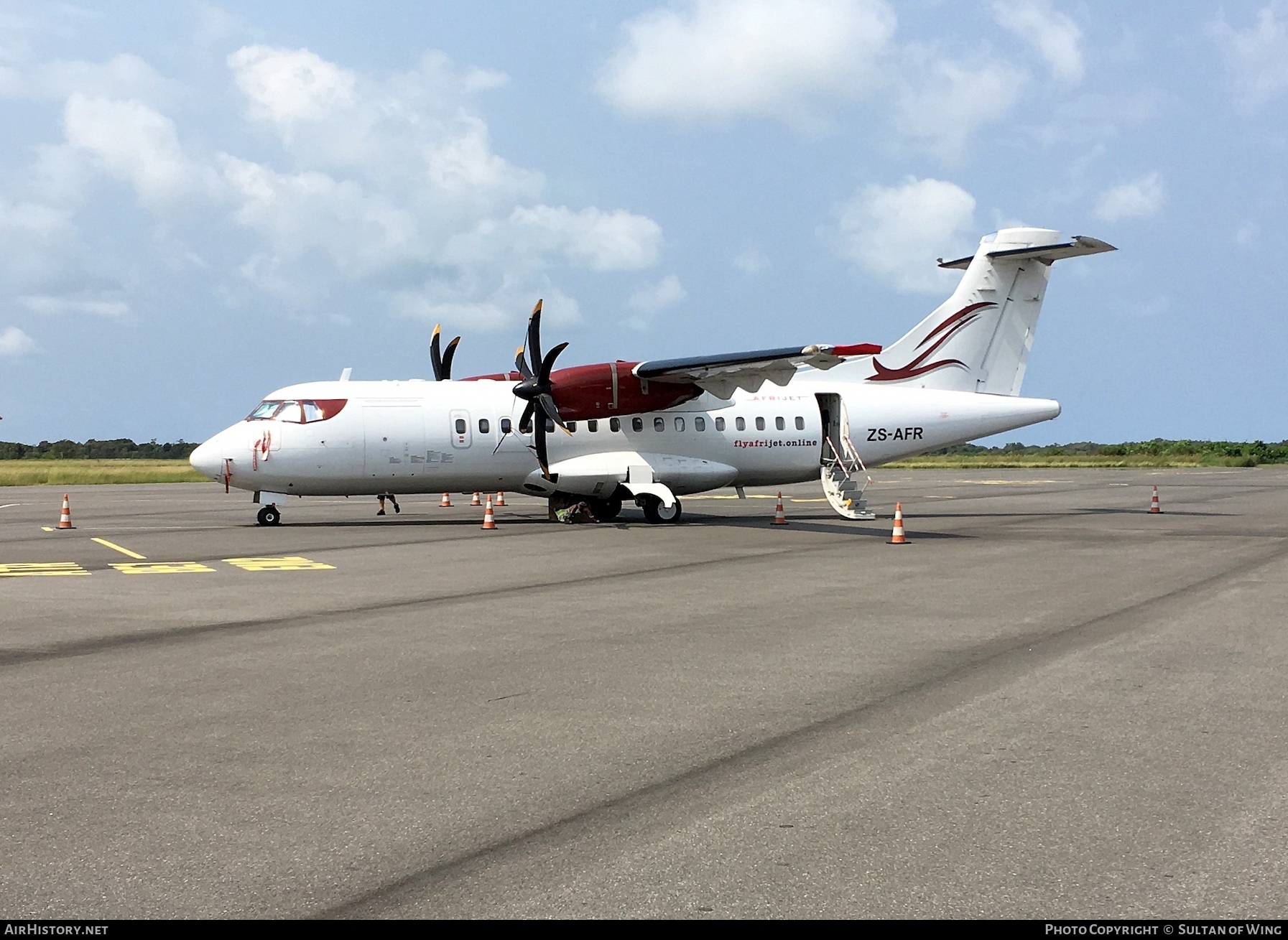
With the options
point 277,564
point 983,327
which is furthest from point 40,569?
point 983,327

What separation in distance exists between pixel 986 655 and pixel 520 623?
4455mm

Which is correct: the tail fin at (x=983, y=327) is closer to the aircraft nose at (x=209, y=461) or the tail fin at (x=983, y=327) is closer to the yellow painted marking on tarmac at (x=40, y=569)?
the aircraft nose at (x=209, y=461)

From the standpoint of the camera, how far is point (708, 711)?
24.3 ft

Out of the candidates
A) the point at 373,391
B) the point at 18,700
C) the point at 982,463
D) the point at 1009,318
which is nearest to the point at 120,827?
the point at 18,700

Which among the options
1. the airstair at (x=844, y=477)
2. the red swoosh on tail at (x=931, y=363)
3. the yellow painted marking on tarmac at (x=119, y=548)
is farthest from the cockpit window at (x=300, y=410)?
the red swoosh on tail at (x=931, y=363)

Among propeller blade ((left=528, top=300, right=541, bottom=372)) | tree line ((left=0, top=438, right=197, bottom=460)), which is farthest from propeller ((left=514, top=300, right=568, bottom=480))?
tree line ((left=0, top=438, right=197, bottom=460))

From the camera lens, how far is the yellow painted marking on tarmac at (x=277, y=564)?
16594 mm

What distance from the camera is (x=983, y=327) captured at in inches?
1124

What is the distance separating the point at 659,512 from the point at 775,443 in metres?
3.64

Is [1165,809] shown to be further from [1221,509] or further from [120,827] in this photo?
[1221,509]

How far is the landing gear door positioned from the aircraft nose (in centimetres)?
489

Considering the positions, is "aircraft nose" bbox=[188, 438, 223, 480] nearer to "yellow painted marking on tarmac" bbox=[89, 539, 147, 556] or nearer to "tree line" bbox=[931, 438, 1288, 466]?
"yellow painted marking on tarmac" bbox=[89, 539, 147, 556]

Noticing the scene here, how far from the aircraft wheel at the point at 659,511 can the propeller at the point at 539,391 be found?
2.43 m

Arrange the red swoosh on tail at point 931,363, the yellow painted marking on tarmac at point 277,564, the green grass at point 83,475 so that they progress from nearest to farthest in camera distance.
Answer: the yellow painted marking on tarmac at point 277,564 → the red swoosh on tail at point 931,363 → the green grass at point 83,475
